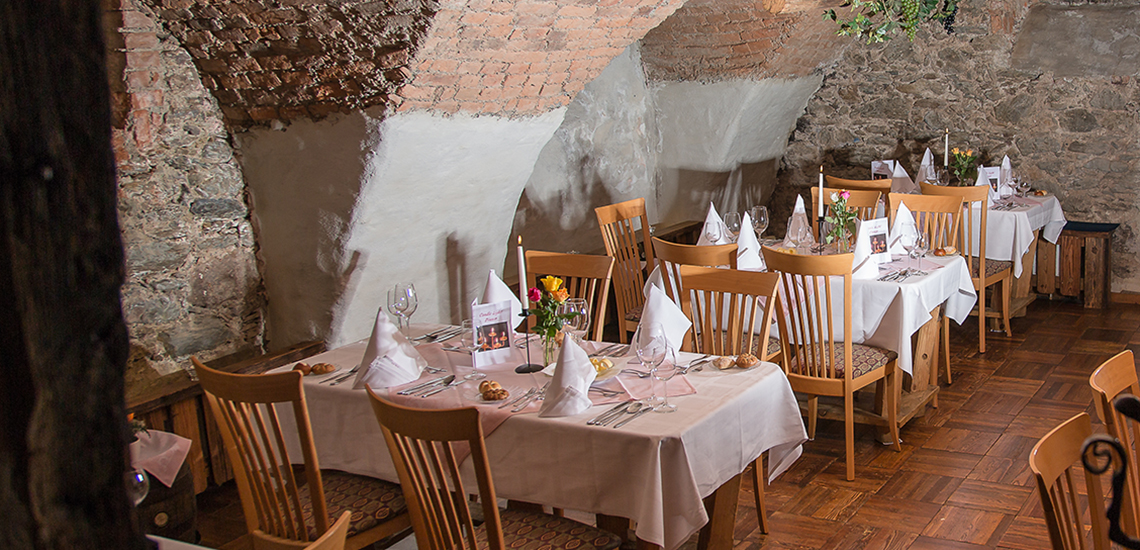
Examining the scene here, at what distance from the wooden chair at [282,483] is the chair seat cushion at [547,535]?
331mm

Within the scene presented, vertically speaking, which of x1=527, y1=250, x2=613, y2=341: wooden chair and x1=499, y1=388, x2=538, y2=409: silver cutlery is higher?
x1=527, y1=250, x2=613, y2=341: wooden chair

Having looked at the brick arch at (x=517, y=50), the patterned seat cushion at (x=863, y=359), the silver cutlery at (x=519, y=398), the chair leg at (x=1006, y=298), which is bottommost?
the chair leg at (x=1006, y=298)

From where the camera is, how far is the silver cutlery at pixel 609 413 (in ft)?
7.48

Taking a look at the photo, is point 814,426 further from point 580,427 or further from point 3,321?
point 3,321

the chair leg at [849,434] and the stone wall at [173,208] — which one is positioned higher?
the stone wall at [173,208]

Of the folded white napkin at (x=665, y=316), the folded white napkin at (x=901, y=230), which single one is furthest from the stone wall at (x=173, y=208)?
the folded white napkin at (x=901, y=230)

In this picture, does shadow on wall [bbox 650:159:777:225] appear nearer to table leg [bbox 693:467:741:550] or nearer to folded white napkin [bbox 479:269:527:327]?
folded white napkin [bbox 479:269:527:327]

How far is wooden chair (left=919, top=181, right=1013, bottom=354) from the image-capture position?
4918 mm

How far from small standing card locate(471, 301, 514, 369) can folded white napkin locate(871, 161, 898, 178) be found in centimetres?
435

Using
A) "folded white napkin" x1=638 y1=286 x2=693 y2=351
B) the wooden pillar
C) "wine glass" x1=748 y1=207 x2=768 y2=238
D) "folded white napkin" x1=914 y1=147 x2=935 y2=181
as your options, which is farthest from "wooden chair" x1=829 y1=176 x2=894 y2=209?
the wooden pillar

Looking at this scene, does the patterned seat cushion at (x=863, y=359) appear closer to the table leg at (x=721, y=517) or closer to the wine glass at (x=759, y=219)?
the wine glass at (x=759, y=219)

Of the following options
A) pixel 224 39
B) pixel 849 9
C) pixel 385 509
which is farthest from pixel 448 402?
pixel 849 9

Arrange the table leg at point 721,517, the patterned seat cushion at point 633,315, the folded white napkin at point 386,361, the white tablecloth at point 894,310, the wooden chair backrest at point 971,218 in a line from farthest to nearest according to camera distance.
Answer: the wooden chair backrest at point 971,218 < the patterned seat cushion at point 633,315 < the white tablecloth at point 894,310 < the folded white napkin at point 386,361 < the table leg at point 721,517

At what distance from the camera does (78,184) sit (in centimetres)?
67
